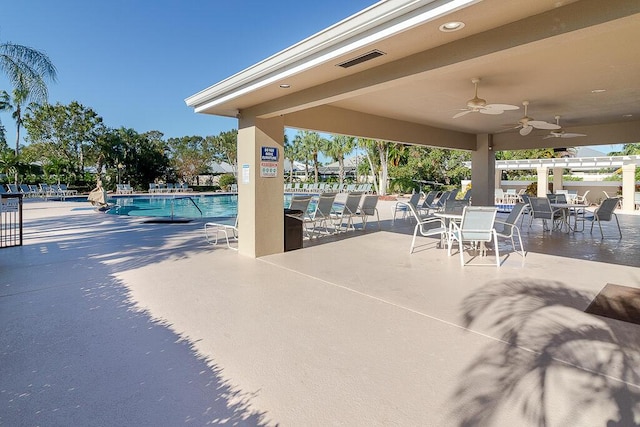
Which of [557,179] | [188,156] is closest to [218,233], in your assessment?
[557,179]

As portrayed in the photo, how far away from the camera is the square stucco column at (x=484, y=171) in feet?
37.5

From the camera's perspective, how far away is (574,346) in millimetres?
2754

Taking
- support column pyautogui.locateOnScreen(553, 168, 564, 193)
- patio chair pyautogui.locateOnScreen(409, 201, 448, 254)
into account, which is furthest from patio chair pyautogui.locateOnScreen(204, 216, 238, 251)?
support column pyautogui.locateOnScreen(553, 168, 564, 193)

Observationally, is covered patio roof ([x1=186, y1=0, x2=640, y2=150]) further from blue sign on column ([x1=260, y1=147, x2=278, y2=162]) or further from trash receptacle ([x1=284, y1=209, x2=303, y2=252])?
trash receptacle ([x1=284, y1=209, x2=303, y2=252])

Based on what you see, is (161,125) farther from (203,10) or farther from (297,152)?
(203,10)

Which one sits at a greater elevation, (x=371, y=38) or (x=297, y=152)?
(x=297, y=152)

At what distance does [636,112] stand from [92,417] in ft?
35.2

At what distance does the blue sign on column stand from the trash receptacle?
1.10m

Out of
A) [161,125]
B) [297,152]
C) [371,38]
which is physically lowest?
[371,38]

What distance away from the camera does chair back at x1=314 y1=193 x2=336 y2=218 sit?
794 centimetres

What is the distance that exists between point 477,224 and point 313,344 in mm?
3749

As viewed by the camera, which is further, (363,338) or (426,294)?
(426,294)

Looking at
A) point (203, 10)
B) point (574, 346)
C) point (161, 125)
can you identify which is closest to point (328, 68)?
point (574, 346)

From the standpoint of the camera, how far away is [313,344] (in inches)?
112
